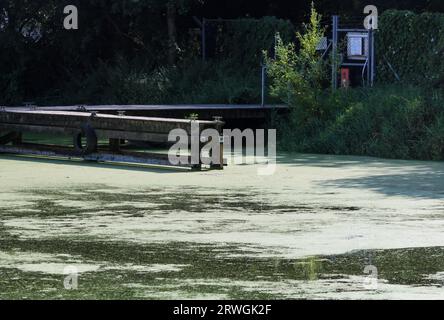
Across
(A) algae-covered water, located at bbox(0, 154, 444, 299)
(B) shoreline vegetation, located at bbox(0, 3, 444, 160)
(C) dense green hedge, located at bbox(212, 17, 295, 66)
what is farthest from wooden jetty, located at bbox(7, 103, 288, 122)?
(A) algae-covered water, located at bbox(0, 154, 444, 299)

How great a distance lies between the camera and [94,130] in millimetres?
19391

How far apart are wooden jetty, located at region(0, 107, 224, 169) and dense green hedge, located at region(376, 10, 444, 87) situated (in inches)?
260

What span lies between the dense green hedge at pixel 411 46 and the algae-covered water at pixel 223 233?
21.3ft

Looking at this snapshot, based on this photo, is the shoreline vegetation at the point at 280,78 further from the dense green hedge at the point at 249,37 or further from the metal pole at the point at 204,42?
the metal pole at the point at 204,42

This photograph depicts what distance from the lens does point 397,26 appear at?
24.9 metres

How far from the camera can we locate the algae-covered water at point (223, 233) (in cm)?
903

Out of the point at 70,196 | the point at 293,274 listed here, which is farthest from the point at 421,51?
the point at 293,274

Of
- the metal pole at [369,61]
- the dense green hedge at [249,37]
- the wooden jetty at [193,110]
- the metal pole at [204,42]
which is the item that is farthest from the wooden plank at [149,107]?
the metal pole at [204,42]

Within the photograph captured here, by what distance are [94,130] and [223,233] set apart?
809cm

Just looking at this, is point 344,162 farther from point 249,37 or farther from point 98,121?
point 249,37

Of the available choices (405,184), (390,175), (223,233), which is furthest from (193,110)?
(223,233)

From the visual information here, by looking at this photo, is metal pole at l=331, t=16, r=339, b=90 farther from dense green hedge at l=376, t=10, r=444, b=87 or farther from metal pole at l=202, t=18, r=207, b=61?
metal pole at l=202, t=18, r=207, b=61

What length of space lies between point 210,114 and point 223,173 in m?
6.24
